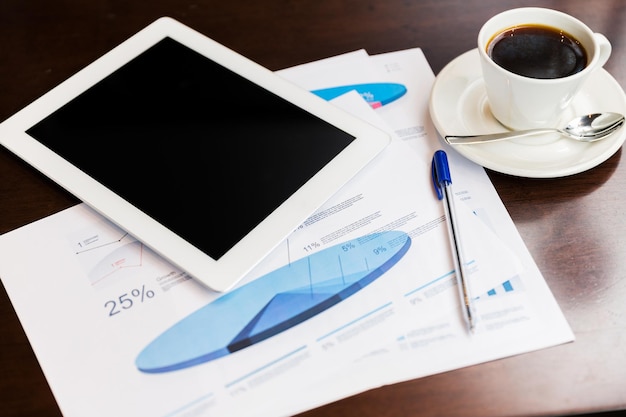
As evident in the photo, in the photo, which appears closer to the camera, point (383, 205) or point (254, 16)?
point (383, 205)

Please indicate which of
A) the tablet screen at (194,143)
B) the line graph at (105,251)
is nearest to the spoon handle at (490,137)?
the tablet screen at (194,143)

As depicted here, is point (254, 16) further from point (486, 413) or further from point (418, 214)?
point (486, 413)

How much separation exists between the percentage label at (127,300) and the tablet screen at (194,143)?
7cm

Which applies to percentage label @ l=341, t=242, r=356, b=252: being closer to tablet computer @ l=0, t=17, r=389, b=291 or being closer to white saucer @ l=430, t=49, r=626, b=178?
tablet computer @ l=0, t=17, r=389, b=291

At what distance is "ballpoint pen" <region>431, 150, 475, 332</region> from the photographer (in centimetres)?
58

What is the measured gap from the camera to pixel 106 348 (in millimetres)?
581

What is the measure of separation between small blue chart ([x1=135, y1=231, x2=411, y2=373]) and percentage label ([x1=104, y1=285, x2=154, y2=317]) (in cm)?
5

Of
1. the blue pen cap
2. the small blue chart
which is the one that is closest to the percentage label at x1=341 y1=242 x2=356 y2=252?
the small blue chart

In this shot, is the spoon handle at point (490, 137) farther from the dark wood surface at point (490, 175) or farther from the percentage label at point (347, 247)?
the percentage label at point (347, 247)

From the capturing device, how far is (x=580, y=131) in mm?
698

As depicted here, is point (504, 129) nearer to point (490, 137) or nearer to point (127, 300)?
point (490, 137)

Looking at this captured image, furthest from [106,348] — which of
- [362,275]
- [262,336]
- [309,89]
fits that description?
[309,89]

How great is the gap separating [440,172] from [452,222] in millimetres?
63

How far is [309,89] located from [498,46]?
0.75ft
